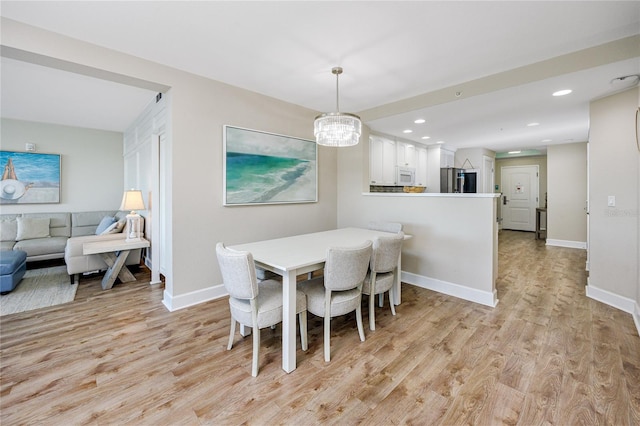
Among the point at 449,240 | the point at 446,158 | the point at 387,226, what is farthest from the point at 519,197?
the point at 387,226

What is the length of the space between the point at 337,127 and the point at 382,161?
2.69 metres

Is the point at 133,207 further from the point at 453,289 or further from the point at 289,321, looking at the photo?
the point at 453,289

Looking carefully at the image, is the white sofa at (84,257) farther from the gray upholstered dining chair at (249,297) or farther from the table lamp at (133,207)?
the gray upholstered dining chair at (249,297)

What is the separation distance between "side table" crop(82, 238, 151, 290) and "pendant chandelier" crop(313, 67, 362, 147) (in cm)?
293

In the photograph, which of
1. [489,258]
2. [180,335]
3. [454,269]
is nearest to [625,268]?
[489,258]

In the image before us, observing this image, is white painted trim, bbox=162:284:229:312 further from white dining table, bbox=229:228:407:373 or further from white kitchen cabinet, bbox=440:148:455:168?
white kitchen cabinet, bbox=440:148:455:168

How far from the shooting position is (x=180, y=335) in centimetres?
244

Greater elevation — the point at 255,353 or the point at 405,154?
the point at 405,154

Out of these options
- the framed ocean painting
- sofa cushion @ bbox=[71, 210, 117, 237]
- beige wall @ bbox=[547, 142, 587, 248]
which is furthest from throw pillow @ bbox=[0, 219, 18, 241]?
beige wall @ bbox=[547, 142, 587, 248]

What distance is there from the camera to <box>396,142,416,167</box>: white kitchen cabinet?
5648mm

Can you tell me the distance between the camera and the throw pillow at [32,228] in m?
4.64

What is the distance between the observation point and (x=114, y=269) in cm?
364

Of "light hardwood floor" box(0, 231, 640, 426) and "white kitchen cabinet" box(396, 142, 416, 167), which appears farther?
"white kitchen cabinet" box(396, 142, 416, 167)

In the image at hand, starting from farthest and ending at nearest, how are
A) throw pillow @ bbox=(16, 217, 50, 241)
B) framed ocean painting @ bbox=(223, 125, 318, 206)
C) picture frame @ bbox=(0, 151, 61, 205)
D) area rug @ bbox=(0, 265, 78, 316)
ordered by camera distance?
picture frame @ bbox=(0, 151, 61, 205)
throw pillow @ bbox=(16, 217, 50, 241)
framed ocean painting @ bbox=(223, 125, 318, 206)
area rug @ bbox=(0, 265, 78, 316)
